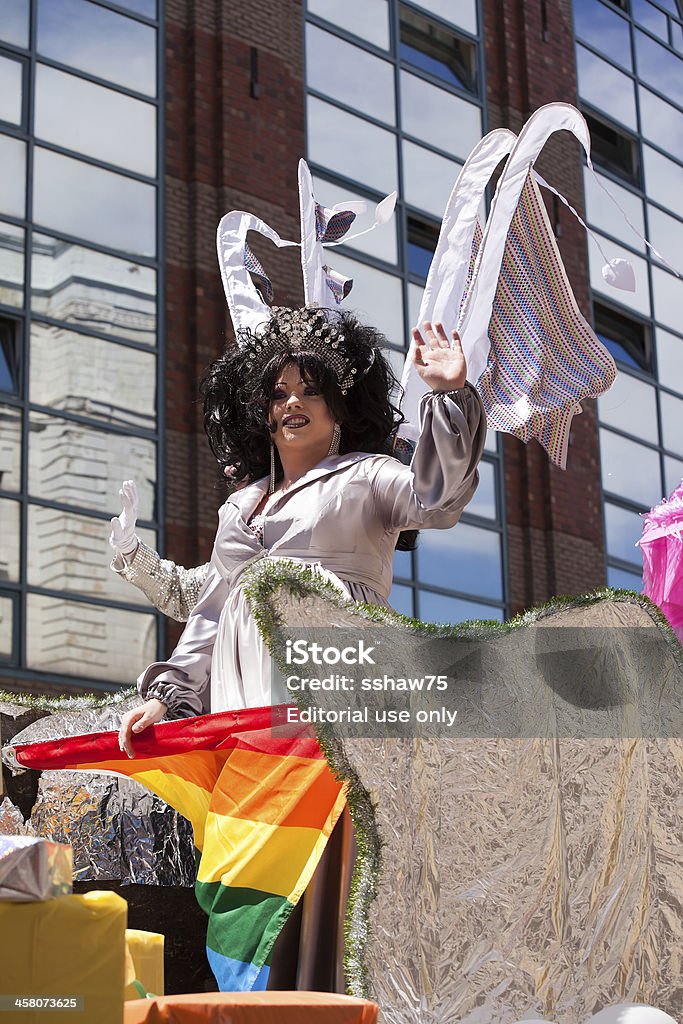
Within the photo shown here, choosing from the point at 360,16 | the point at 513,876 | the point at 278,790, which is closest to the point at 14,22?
the point at 360,16

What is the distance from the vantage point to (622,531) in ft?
50.1

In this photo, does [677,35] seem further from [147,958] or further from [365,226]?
[147,958]

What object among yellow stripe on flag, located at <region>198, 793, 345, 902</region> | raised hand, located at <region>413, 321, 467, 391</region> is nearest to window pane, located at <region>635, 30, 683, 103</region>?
raised hand, located at <region>413, 321, 467, 391</region>

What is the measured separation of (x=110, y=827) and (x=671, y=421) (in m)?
12.4

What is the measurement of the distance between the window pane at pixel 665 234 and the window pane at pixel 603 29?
1.66 metres

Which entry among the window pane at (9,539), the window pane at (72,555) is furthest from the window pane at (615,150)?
the window pane at (9,539)

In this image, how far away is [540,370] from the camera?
4.91 metres

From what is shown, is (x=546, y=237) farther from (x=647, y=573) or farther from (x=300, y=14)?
(x=300, y=14)

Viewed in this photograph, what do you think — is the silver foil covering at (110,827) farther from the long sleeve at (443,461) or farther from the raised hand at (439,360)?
the raised hand at (439,360)

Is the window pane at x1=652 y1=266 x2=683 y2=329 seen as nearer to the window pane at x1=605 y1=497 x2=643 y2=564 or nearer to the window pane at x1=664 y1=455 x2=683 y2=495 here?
the window pane at x1=664 y1=455 x2=683 y2=495

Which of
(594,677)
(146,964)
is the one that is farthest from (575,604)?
(146,964)

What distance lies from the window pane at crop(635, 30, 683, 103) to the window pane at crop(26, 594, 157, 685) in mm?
9052

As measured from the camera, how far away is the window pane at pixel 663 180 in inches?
646

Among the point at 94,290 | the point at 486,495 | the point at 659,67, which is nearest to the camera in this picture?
the point at 94,290
